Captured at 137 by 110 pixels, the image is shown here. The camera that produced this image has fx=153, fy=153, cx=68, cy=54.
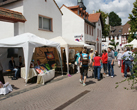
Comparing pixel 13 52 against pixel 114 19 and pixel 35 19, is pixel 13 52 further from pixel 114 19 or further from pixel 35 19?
pixel 114 19

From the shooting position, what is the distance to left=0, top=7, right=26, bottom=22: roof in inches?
395

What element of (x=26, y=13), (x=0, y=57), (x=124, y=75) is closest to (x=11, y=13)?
(x=26, y=13)

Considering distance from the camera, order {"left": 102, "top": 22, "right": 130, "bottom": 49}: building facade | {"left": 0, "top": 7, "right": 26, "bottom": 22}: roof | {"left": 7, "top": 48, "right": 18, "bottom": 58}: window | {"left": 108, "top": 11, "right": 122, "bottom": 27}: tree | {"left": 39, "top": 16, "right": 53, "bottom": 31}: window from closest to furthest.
→ {"left": 0, "top": 7, "right": 26, "bottom": 22}: roof < {"left": 7, "top": 48, "right": 18, "bottom": 58}: window < {"left": 39, "top": 16, "right": 53, "bottom": 31}: window < {"left": 102, "top": 22, "right": 130, "bottom": 49}: building facade < {"left": 108, "top": 11, "right": 122, "bottom": 27}: tree

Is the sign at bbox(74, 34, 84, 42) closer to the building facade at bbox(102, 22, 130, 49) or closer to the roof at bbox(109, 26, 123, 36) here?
the building facade at bbox(102, 22, 130, 49)

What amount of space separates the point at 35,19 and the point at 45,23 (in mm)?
1622

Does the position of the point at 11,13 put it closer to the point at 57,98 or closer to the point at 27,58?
the point at 27,58

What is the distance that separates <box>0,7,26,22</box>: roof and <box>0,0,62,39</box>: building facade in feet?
1.55

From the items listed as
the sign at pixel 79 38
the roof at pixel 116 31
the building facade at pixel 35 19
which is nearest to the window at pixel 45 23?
the building facade at pixel 35 19

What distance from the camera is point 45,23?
14.4 metres

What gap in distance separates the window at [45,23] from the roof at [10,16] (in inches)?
96.6

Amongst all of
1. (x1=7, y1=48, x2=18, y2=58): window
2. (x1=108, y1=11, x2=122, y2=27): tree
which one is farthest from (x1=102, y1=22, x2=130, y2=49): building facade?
(x1=7, y1=48, x2=18, y2=58): window

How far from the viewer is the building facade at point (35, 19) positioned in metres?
11.8

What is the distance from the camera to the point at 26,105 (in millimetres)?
5070

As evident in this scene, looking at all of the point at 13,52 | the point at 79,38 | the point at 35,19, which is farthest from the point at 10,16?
the point at 79,38
